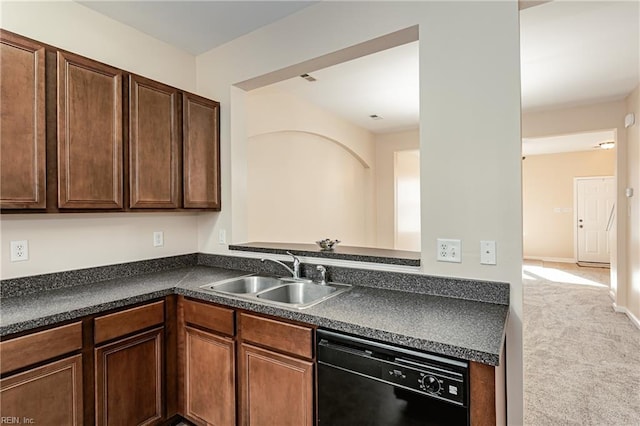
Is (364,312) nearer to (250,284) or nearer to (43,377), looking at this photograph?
(250,284)

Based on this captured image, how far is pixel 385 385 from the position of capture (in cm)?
129

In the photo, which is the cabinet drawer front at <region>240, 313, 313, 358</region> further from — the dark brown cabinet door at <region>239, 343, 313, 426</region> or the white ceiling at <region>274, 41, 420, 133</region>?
the white ceiling at <region>274, 41, 420, 133</region>

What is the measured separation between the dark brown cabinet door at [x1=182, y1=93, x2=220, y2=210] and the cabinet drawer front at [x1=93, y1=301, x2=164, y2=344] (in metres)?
0.80

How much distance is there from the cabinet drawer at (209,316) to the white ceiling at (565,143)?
617 cm

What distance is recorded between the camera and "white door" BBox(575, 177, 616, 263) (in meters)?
7.78

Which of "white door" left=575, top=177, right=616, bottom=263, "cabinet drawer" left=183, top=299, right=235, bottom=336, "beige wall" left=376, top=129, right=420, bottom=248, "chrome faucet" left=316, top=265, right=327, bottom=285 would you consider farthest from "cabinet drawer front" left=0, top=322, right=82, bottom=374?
"white door" left=575, top=177, right=616, bottom=263

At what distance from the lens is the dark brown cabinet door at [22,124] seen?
159cm

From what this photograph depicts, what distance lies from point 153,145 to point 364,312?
1752mm

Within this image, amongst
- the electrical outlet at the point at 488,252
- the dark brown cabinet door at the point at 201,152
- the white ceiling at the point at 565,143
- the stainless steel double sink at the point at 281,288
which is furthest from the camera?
the white ceiling at the point at 565,143

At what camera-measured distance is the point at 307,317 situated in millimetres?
1529

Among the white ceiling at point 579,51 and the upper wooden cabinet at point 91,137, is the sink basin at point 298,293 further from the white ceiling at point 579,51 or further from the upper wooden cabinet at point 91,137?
the white ceiling at point 579,51

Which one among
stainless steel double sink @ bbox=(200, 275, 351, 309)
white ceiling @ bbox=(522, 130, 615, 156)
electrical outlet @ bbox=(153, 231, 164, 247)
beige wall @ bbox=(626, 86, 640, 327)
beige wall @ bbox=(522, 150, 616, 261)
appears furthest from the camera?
A: beige wall @ bbox=(522, 150, 616, 261)

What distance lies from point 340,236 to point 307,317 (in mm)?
3711

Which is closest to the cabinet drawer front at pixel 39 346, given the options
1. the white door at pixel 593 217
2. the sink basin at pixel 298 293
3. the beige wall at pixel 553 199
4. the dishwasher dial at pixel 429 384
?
the sink basin at pixel 298 293
